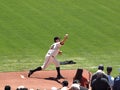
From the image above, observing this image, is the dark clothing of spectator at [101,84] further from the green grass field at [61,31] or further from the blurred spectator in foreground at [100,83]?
the green grass field at [61,31]

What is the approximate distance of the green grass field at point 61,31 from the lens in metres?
23.2

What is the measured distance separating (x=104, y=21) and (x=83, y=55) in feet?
20.4

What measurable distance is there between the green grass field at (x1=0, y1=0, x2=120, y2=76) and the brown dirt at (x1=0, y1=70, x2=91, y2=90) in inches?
45.3

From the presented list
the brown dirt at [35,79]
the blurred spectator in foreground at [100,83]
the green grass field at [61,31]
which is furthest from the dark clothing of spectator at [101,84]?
the green grass field at [61,31]

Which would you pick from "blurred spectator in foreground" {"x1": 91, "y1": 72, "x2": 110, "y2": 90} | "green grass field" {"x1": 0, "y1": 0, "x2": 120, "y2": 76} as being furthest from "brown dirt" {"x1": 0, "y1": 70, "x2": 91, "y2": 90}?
"blurred spectator in foreground" {"x1": 91, "y1": 72, "x2": 110, "y2": 90}

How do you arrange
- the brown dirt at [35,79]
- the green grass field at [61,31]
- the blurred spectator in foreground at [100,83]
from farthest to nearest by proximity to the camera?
the green grass field at [61,31] < the brown dirt at [35,79] < the blurred spectator in foreground at [100,83]

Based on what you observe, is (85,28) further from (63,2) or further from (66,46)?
(63,2)

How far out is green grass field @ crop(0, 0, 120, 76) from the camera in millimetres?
23219

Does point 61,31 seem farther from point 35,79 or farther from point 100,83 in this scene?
point 100,83

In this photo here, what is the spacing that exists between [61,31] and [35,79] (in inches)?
348

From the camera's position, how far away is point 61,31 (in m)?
27.9

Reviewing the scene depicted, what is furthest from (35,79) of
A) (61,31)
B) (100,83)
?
(61,31)

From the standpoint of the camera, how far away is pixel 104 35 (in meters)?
27.4

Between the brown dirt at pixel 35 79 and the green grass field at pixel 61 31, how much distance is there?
3.78ft
